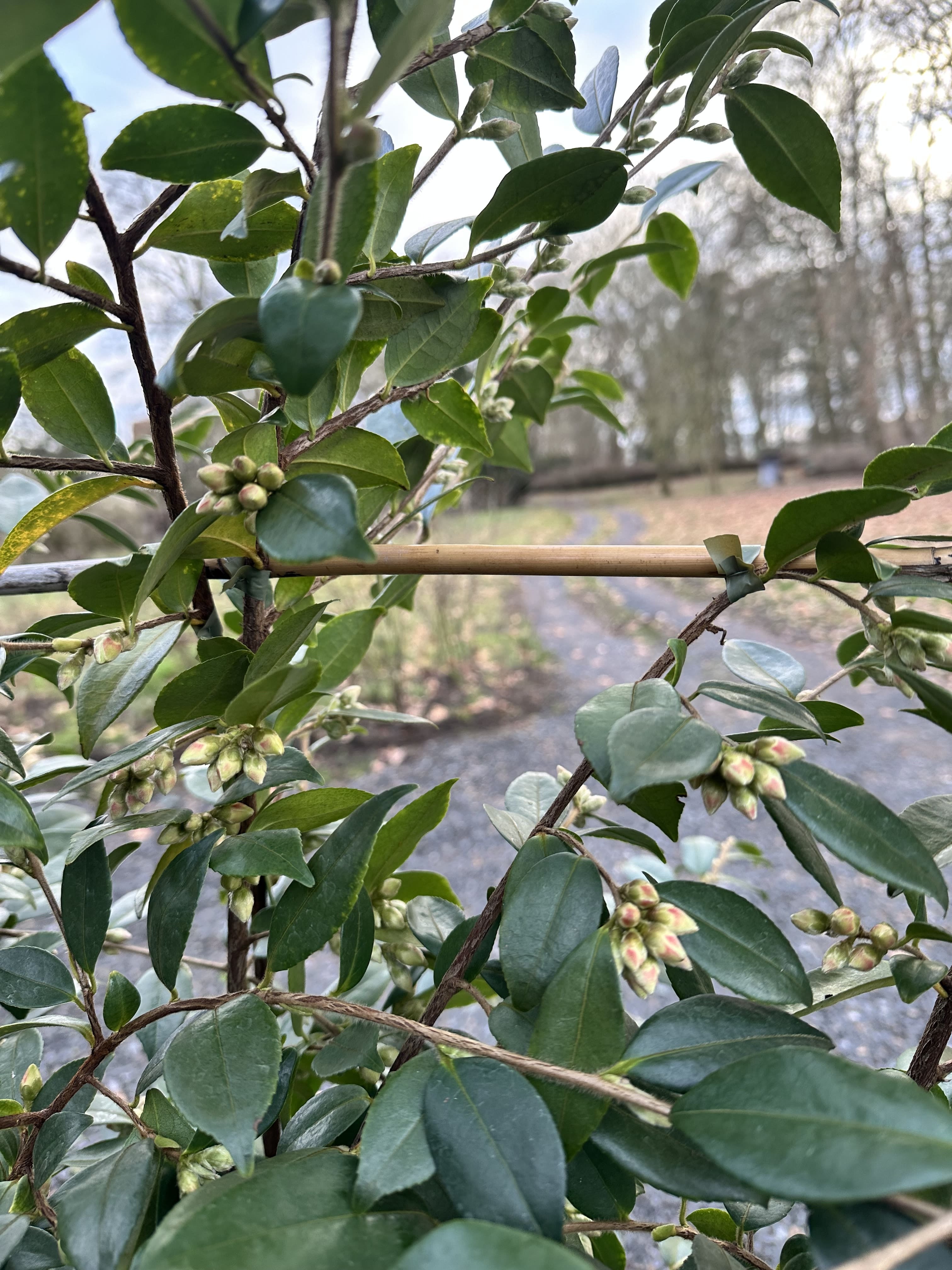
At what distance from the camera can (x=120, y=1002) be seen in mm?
378

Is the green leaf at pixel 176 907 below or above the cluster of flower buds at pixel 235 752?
below

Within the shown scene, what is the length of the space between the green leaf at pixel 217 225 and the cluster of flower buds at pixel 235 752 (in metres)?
0.22

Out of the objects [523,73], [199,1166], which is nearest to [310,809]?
[199,1166]

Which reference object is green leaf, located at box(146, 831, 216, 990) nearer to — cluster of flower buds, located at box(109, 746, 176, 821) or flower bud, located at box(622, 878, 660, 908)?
cluster of flower buds, located at box(109, 746, 176, 821)

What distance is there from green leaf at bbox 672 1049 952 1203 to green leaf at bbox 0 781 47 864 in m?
0.27

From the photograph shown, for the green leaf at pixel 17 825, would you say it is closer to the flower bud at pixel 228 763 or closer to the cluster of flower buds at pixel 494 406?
the flower bud at pixel 228 763

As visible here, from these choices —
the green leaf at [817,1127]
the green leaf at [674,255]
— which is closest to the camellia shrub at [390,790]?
the green leaf at [817,1127]

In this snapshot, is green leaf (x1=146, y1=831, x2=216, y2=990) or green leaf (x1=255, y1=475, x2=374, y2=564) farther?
green leaf (x1=146, y1=831, x2=216, y2=990)

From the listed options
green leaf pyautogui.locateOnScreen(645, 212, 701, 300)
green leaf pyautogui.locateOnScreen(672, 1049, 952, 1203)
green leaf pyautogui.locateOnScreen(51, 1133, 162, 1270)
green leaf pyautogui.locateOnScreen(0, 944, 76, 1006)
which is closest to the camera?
green leaf pyautogui.locateOnScreen(672, 1049, 952, 1203)

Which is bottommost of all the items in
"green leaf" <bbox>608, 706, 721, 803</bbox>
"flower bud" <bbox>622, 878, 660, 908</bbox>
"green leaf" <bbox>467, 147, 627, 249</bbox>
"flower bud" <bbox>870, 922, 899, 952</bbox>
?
"flower bud" <bbox>870, 922, 899, 952</bbox>

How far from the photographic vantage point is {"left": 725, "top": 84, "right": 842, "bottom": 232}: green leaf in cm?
35

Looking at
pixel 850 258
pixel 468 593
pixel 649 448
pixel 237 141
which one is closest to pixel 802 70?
pixel 850 258

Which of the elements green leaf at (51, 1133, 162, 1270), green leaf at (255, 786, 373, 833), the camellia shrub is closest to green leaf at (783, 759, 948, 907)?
the camellia shrub

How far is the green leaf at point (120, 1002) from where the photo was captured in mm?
375
